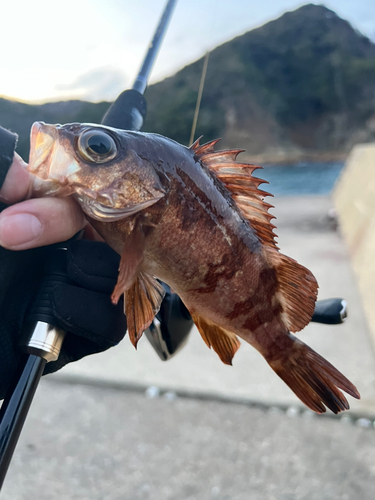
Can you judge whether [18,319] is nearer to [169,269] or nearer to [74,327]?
[74,327]

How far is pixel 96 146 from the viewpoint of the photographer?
98 cm

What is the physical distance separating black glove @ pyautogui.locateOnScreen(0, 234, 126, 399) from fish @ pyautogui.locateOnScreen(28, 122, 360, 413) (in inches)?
3.4

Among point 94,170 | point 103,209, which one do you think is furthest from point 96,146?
point 103,209

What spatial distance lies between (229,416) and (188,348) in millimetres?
1012

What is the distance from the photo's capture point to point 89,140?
97cm

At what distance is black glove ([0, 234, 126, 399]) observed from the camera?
106cm

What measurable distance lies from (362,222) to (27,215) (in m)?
6.01

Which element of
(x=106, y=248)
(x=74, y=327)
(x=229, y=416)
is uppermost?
(x=106, y=248)

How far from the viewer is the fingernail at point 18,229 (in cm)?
87

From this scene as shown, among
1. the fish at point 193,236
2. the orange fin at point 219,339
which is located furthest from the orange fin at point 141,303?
the orange fin at point 219,339

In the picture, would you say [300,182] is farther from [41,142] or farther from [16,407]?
[16,407]

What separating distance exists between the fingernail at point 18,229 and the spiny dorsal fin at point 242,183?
0.52m

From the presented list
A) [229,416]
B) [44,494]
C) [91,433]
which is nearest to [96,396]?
[91,433]

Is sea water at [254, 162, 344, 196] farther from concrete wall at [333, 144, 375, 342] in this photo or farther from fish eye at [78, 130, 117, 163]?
fish eye at [78, 130, 117, 163]
